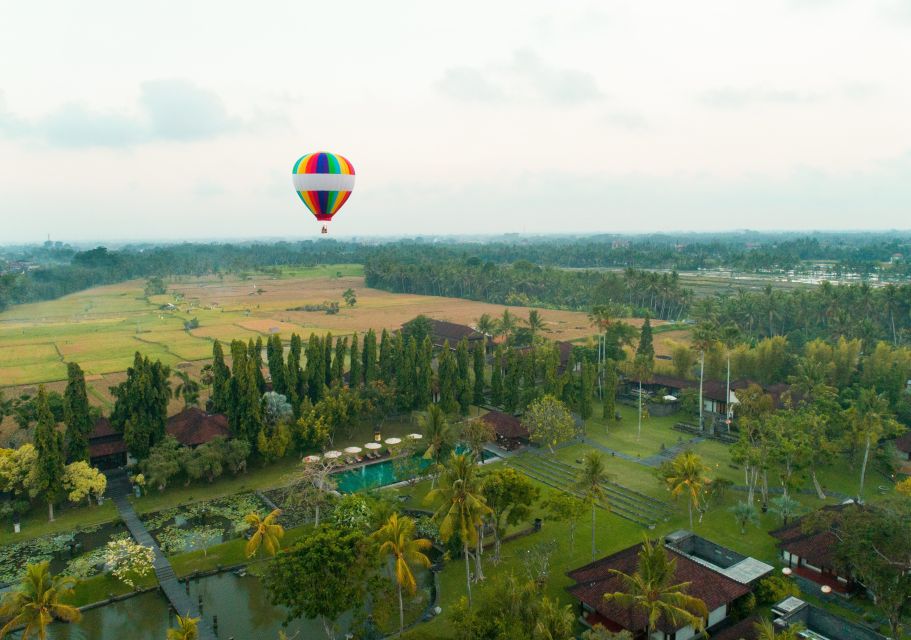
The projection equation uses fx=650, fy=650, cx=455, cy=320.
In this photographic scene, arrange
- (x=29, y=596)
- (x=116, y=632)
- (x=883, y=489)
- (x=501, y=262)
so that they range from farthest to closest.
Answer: (x=501, y=262) < (x=883, y=489) < (x=116, y=632) < (x=29, y=596)

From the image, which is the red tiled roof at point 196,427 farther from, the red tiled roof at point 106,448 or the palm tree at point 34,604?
the palm tree at point 34,604

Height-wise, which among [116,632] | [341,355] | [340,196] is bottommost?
[116,632]

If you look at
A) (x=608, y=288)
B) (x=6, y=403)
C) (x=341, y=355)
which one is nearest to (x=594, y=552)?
(x=341, y=355)

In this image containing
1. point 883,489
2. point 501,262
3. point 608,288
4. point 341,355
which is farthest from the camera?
point 501,262

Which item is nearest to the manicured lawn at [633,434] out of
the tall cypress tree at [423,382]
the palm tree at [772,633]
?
the tall cypress tree at [423,382]

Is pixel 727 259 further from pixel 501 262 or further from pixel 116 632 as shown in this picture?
pixel 116 632

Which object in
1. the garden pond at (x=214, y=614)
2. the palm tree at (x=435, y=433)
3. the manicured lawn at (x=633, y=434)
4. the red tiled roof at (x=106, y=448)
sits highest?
the palm tree at (x=435, y=433)
